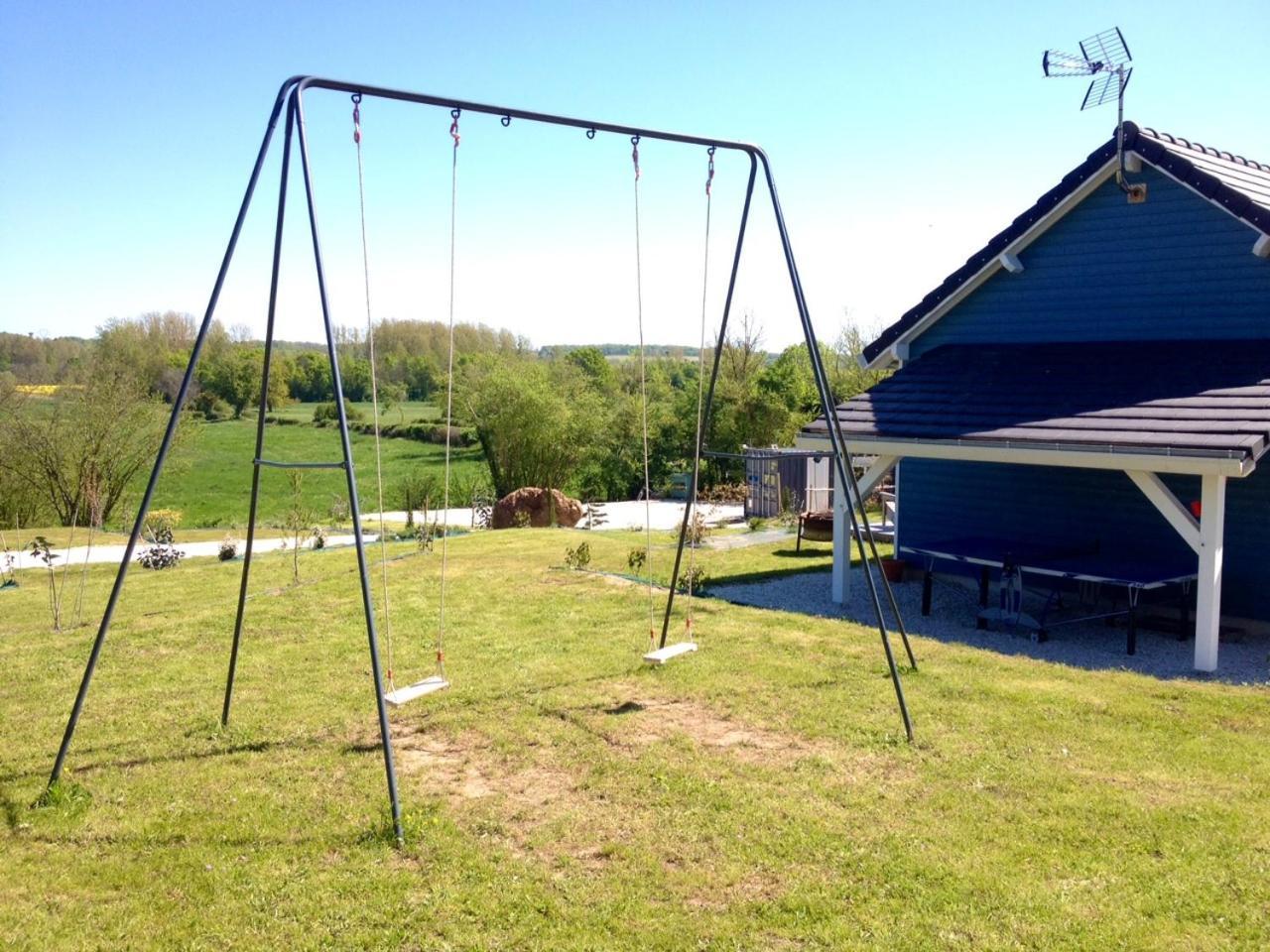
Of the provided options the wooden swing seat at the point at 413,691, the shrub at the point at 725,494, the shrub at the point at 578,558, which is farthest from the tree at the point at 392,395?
the wooden swing seat at the point at 413,691

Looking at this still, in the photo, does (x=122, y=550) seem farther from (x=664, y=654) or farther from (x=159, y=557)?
(x=664, y=654)

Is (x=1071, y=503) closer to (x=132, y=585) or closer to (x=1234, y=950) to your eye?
(x=1234, y=950)

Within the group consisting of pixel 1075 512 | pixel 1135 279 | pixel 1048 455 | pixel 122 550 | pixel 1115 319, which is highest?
pixel 1135 279

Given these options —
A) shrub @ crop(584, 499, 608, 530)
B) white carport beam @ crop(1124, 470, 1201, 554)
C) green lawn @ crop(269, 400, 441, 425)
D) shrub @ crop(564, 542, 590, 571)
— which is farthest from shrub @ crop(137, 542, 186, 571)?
green lawn @ crop(269, 400, 441, 425)

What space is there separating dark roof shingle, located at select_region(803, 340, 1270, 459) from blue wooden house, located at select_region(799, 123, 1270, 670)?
0.03 metres

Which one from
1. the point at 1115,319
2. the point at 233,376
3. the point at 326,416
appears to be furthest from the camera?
the point at 326,416

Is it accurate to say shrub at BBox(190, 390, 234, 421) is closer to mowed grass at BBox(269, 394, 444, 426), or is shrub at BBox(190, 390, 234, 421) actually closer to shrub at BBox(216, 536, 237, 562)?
mowed grass at BBox(269, 394, 444, 426)

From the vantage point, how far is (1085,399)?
10219 millimetres

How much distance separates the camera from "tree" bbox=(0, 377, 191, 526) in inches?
1055

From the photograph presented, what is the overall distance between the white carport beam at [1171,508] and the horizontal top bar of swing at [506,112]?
4.81 metres

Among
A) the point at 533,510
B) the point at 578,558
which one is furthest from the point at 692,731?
the point at 533,510

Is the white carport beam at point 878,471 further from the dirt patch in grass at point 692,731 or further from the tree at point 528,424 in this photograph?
the tree at point 528,424

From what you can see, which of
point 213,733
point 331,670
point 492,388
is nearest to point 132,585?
point 331,670

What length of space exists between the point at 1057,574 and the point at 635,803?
19.9 feet
